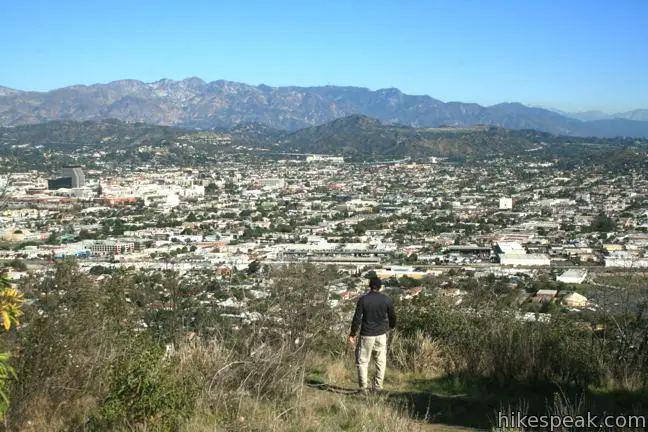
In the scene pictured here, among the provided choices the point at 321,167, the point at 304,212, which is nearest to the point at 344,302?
the point at 304,212

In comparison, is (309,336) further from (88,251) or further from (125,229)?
(125,229)

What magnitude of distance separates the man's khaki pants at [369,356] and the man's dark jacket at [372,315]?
4 cm

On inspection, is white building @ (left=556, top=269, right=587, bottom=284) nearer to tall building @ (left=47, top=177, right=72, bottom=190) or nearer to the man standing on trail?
the man standing on trail

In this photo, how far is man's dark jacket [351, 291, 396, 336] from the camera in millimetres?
4430

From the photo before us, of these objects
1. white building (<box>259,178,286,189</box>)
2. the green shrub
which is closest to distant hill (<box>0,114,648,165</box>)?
white building (<box>259,178,286,189</box>)

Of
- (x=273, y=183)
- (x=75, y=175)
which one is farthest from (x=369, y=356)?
(x=273, y=183)

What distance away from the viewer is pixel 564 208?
1442 inches

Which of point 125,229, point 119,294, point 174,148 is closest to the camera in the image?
point 119,294

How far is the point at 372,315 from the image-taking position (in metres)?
4.43

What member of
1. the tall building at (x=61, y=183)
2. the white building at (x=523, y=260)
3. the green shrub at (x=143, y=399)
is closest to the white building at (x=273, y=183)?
the tall building at (x=61, y=183)

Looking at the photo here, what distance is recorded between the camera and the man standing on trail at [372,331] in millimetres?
4391

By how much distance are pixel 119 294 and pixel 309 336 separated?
1.54 meters

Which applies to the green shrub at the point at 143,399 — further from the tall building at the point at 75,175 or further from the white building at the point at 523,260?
the tall building at the point at 75,175

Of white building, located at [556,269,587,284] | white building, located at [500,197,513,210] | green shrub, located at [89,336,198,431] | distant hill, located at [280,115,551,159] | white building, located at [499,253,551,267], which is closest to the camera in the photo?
green shrub, located at [89,336,198,431]
